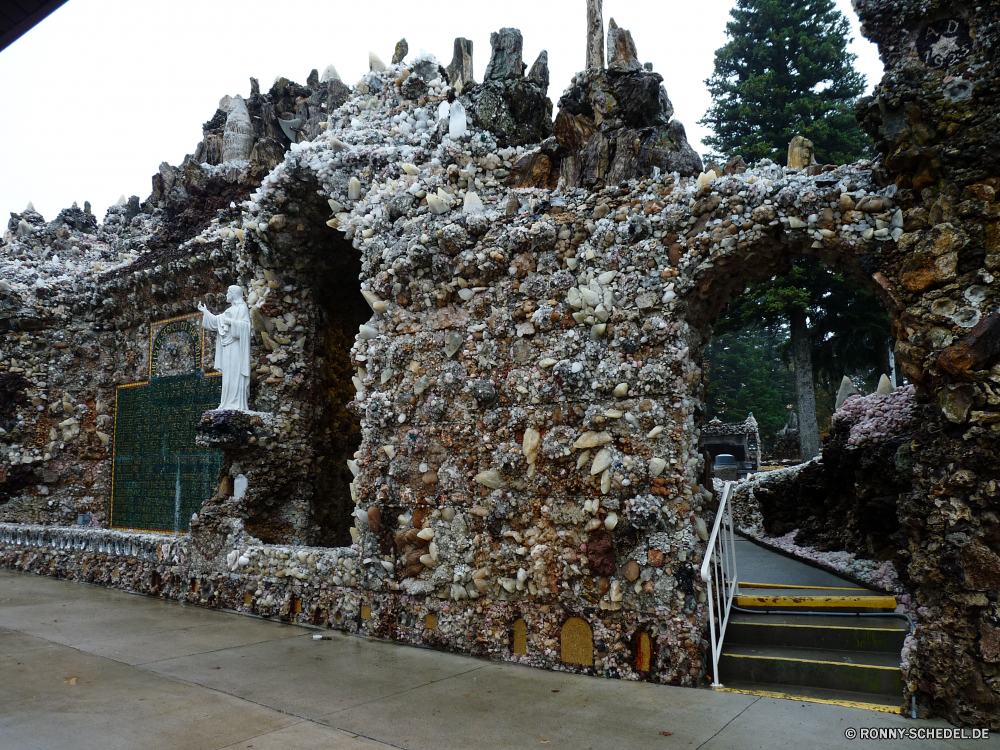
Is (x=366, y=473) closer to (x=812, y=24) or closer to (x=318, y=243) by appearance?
(x=318, y=243)

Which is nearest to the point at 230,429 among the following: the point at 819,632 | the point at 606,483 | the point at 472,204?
the point at 472,204

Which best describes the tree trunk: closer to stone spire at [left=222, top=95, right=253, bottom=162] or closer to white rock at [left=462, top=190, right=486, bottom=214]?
white rock at [left=462, top=190, right=486, bottom=214]

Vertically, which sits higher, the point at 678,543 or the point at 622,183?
the point at 622,183

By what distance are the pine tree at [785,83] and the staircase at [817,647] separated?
1558cm

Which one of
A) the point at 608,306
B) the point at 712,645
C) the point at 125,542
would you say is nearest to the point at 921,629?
the point at 712,645

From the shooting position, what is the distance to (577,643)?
4.86m

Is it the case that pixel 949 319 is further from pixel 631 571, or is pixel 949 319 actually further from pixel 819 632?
pixel 631 571

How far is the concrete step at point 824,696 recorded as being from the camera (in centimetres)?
387

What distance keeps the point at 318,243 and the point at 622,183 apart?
160 inches

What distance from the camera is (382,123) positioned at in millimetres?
7160

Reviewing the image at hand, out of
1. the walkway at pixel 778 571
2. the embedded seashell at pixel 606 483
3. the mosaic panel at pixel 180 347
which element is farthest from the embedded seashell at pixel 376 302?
the walkway at pixel 778 571

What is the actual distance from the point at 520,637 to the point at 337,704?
1.48m

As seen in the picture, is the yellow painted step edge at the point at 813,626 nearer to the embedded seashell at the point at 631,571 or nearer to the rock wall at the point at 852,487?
the embedded seashell at the point at 631,571

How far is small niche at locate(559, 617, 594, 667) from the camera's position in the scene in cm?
480
